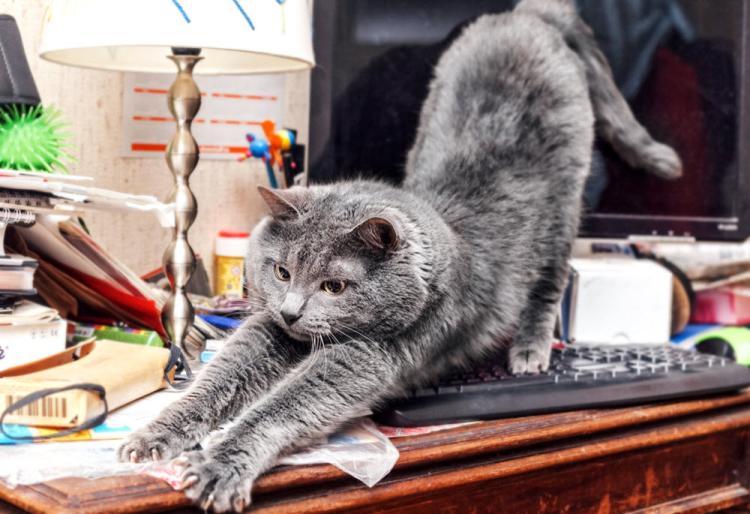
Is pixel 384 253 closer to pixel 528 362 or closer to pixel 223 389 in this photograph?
pixel 223 389

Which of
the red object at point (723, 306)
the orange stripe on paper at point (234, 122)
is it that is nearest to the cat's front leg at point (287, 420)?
the orange stripe on paper at point (234, 122)

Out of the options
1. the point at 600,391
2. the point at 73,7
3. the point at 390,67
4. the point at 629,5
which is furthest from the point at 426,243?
the point at 629,5

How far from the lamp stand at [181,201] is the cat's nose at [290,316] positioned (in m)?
0.26

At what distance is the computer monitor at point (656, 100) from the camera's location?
4.90 ft

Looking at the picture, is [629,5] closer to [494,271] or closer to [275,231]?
[494,271]

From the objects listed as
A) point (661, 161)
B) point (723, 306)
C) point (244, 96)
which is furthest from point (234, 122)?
point (723, 306)

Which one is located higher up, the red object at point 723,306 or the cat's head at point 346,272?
the cat's head at point 346,272

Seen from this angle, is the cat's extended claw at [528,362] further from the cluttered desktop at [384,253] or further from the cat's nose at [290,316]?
the cat's nose at [290,316]

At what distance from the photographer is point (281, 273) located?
96cm

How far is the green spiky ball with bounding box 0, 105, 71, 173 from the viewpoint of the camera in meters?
1.02

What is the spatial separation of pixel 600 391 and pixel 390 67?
2.33 feet

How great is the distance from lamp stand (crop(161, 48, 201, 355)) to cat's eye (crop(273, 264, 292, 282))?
223 mm

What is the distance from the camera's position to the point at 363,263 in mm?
918

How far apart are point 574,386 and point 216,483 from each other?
0.52 m
